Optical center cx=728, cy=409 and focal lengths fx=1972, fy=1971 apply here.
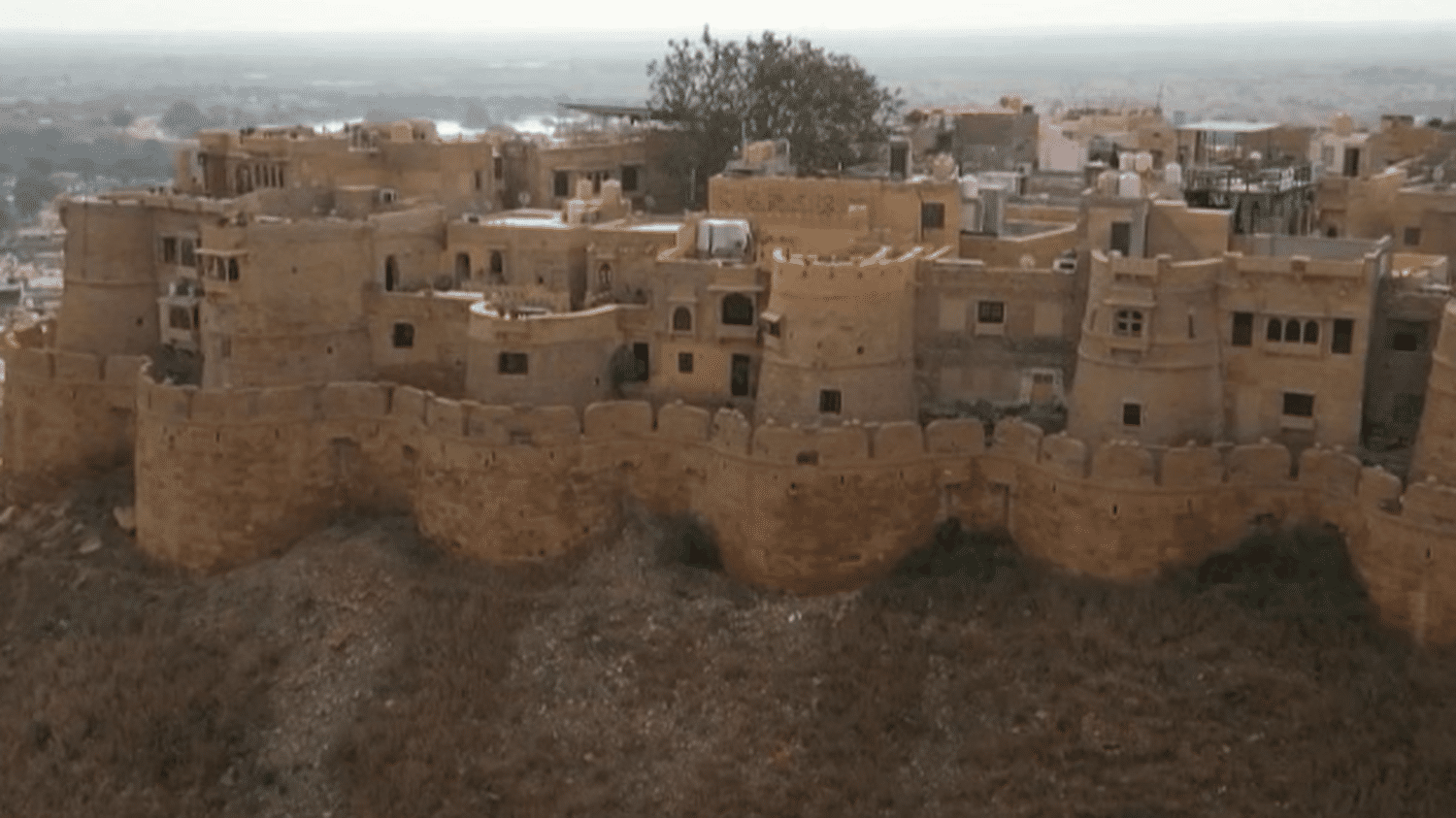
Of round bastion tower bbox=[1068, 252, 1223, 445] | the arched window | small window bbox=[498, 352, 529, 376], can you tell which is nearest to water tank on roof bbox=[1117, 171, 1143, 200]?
round bastion tower bbox=[1068, 252, 1223, 445]

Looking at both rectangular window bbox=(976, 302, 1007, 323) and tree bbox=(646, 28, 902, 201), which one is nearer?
rectangular window bbox=(976, 302, 1007, 323)

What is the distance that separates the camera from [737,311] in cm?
3778

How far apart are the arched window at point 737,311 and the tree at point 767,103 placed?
11.4 metres

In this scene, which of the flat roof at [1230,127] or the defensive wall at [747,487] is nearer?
the defensive wall at [747,487]

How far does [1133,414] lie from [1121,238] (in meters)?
4.14

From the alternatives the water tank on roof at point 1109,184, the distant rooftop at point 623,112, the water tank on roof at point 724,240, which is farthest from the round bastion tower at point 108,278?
the water tank on roof at point 1109,184

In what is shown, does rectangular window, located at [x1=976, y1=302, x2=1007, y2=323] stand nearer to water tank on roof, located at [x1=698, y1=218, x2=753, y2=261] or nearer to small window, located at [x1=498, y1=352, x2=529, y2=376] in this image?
water tank on roof, located at [x1=698, y1=218, x2=753, y2=261]

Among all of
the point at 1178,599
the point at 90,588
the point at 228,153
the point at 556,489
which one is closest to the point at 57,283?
the point at 228,153

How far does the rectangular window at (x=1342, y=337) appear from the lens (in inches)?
1304

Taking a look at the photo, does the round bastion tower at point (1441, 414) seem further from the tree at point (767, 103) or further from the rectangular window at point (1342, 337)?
the tree at point (767, 103)

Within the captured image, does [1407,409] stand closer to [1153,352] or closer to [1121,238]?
[1153,352]

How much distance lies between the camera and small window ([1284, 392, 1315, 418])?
110 ft

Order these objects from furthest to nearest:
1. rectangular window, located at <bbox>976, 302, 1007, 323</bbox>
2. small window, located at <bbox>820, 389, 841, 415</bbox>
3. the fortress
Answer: rectangular window, located at <bbox>976, 302, 1007, 323</bbox>
small window, located at <bbox>820, 389, 841, 415</bbox>
the fortress

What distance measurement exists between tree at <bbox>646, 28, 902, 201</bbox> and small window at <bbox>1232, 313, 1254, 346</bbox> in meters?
16.5
